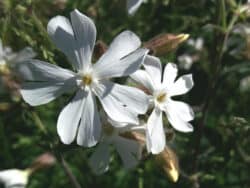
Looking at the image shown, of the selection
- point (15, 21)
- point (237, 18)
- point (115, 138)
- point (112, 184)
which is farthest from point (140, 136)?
point (112, 184)

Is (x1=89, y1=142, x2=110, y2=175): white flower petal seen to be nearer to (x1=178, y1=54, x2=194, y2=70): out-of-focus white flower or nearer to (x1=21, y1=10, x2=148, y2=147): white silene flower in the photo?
(x1=21, y1=10, x2=148, y2=147): white silene flower

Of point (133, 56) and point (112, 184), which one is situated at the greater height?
point (133, 56)

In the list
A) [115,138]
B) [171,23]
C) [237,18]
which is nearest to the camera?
[115,138]

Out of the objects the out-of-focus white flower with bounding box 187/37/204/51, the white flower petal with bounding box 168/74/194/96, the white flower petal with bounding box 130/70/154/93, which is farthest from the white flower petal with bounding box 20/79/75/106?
the out-of-focus white flower with bounding box 187/37/204/51

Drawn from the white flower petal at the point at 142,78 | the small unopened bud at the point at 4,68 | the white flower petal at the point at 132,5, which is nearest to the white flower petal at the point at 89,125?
the white flower petal at the point at 142,78

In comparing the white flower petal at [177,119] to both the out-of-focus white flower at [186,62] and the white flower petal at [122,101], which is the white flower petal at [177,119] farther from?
the out-of-focus white flower at [186,62]

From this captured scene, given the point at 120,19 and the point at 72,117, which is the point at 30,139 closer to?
the point at 120,19
